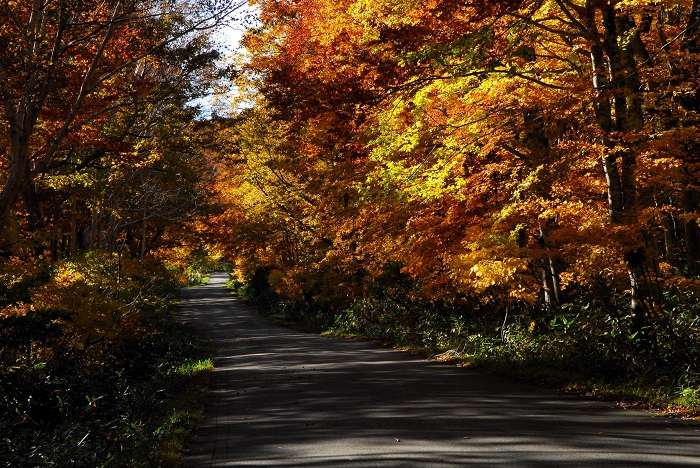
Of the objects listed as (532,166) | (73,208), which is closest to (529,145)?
(532,166)

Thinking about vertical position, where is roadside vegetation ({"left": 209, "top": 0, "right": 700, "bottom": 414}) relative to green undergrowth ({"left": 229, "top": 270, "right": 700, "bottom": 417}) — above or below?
above

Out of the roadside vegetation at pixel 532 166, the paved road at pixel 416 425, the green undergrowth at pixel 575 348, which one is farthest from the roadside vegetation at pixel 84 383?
the green undergrowth at pixel 575 348

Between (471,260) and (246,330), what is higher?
(471,260)

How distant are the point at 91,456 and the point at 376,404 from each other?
4955mm

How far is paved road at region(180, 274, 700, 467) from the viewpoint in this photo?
6.94 m

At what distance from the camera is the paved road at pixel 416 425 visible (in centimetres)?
694

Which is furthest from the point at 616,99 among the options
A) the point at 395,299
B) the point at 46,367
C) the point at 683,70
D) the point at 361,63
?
the point at 395,299

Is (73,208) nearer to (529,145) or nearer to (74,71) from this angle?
(74,71)

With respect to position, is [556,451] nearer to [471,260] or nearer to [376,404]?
[376,404]

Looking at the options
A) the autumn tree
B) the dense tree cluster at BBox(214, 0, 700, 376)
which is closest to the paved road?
the dense tree cluster at BBox(214, 0, 700, 376)

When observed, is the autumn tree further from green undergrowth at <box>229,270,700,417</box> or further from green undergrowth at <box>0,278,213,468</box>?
green undergrowth at <box>229,270,700,417</box>

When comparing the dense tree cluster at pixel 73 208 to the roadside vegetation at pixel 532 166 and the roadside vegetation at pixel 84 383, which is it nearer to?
the roadside vegetation at pixel 84 383

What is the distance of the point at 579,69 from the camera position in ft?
38.6

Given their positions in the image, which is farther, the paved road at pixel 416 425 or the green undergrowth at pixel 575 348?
the green undergrowth at pixel 575 348
